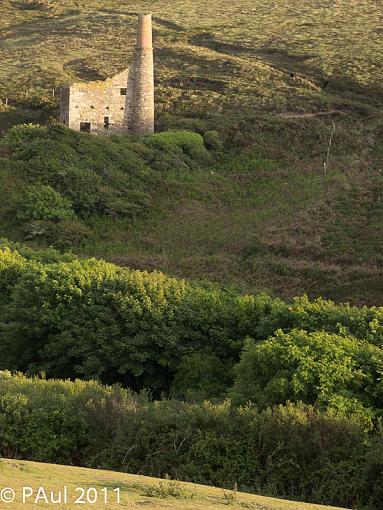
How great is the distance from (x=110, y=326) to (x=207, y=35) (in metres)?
48.3

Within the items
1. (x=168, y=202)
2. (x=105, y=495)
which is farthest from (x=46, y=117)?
(x=105, y=495)

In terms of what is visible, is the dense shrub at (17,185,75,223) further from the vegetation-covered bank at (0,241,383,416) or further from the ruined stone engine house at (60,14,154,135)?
the vegetation-covered bank at (0,241,383,416)

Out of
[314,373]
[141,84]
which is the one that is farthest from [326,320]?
[141,84]

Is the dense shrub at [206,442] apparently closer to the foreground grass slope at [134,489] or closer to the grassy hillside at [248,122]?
the foreground grass slope at [134,489]

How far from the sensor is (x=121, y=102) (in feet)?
157

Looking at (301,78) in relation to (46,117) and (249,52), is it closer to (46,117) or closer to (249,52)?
(249,52)

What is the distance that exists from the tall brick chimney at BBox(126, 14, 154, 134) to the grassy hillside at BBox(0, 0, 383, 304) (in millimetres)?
2290

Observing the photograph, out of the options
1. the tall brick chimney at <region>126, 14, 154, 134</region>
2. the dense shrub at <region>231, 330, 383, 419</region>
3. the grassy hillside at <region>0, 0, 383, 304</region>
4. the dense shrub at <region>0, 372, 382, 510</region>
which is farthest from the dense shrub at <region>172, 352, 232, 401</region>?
the tall brick chimney at <region>126, 14, 154, 134</region>

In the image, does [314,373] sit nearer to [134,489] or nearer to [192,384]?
[192,384]

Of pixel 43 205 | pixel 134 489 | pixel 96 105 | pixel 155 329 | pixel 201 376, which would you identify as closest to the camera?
pixel 134 489

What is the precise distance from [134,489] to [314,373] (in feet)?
23.0

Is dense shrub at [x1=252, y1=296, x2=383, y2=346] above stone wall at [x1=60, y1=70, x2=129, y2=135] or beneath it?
above

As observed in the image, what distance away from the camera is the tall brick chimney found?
47625mm

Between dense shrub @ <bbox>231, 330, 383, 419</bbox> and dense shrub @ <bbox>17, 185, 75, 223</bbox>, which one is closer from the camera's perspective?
dense shrub @ <bbox>231, 330, 383, 419</bbox>
